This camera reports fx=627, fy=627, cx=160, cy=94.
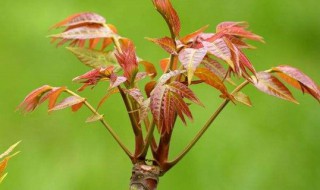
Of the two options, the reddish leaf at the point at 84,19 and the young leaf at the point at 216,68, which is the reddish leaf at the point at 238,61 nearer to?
the young leaf at the point at 216,68

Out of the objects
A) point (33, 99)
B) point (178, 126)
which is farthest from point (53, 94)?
point (178, 126)

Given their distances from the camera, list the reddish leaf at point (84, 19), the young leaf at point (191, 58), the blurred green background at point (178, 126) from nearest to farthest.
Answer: the young leaf at point (191, 58)
the reddish leaf at point (84, 19)
the blurred green background at point (178, 126)

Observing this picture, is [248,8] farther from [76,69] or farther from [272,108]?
[76,69]

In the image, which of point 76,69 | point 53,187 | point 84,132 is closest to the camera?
point 53,187

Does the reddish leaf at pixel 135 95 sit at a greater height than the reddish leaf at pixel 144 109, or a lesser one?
greater

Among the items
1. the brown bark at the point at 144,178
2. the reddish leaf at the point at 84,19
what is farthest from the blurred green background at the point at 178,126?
the brown bark at the point at 144,178

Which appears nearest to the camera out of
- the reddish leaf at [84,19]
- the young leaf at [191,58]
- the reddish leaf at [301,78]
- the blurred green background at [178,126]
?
the young leaf at [191,58]

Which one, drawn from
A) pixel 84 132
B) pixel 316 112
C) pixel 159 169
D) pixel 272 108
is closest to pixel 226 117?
pixel 272 108
